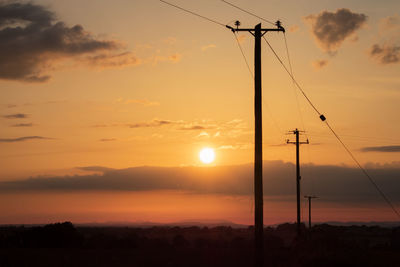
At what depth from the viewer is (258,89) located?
25.8m

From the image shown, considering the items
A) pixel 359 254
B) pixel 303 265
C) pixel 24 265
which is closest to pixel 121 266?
pixel 24 265

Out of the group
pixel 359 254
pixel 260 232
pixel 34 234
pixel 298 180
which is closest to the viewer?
pixel 260 232

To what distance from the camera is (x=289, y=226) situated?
180875 mm

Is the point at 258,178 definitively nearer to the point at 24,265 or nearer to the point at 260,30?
the point at 260,30

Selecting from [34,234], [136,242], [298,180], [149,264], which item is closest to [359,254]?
[149,264]

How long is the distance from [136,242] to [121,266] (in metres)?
34.2

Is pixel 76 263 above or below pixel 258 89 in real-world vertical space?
below

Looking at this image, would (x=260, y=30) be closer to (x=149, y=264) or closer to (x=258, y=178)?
(x=258, y=178)

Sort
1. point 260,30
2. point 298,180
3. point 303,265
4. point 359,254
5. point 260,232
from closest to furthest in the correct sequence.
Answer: point 260,232, point 260,30, point 303,265, point 359,254, point 298,180

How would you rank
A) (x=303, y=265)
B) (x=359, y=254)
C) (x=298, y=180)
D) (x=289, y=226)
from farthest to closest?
(x=289, y=226) < (x=298, y=180) < (x=359, y=254) < (x=303, y=265)

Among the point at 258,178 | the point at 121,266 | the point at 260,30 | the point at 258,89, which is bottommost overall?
the point at 121,266

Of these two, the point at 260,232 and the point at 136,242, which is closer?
the point at 260,232

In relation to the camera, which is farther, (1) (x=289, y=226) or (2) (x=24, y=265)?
(1) (x=289, y=226)

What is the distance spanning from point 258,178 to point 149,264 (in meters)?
20.3
